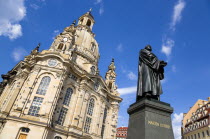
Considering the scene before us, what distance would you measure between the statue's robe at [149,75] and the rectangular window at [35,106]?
25052mm

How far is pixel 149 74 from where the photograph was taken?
25.5ft

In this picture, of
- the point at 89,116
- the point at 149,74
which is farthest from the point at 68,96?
the point at 149,74

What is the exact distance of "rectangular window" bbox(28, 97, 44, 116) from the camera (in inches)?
1076

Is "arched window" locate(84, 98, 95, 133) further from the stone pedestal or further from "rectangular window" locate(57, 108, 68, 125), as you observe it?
the stone pedestal

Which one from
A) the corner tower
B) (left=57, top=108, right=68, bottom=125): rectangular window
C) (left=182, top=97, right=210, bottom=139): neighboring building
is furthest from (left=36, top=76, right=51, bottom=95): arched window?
(left=182, top=97, right=210, bottom=139): neighboring building

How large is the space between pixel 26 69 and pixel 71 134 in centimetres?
1667

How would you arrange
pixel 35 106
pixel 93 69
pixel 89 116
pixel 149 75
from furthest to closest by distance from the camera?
pixel 93 69 → pixel 89 116 → pixel 35 106 → pixel 149 75

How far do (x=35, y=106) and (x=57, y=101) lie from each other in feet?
13.3

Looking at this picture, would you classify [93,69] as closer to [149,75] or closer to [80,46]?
[80,46]

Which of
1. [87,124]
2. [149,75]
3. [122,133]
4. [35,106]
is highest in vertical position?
[122,133]

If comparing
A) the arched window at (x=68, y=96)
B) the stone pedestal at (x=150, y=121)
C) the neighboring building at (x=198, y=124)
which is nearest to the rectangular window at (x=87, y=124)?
the arched window at (x=68, y=96)

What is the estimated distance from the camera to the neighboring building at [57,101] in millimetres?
25898

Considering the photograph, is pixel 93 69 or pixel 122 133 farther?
pixel 122 133

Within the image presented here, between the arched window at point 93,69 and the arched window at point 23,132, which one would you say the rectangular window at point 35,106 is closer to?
the arched window at point 23,132
